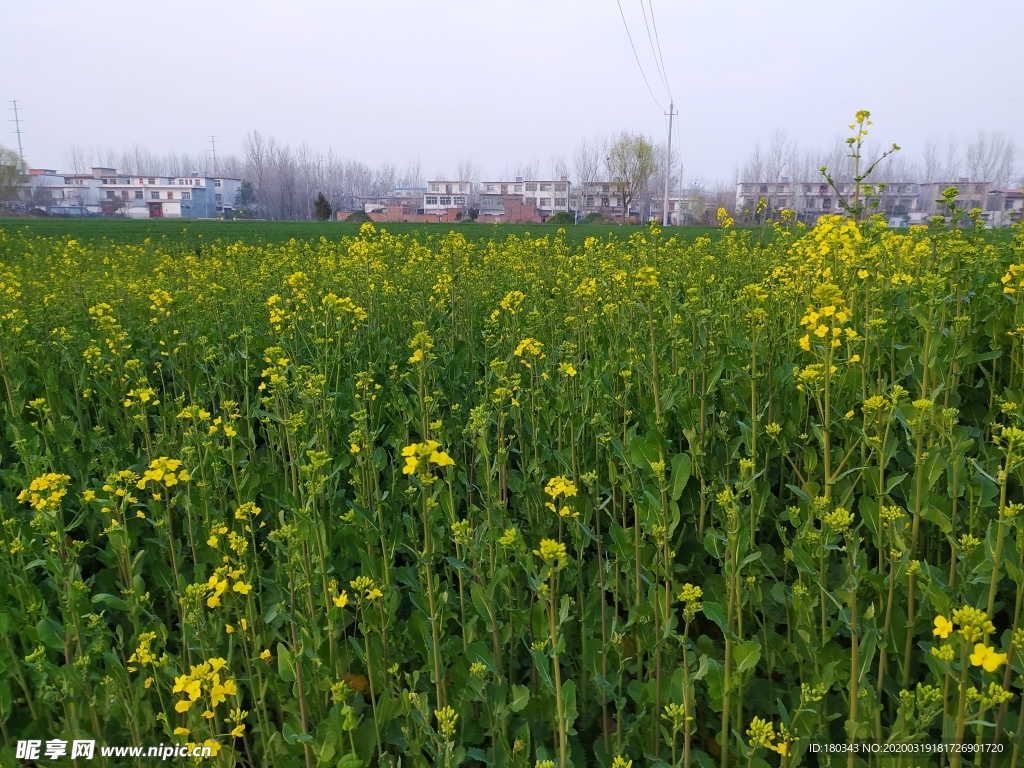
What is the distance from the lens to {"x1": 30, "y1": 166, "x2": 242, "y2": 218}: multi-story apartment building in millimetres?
108562

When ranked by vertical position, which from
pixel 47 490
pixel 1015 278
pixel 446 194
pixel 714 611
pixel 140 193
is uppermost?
pixel 140 193

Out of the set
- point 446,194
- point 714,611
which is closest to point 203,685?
point 714,611

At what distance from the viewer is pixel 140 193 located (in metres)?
123

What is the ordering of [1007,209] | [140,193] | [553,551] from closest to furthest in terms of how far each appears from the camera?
1. [553,551]
2. [1007,209]
3. [140,193]

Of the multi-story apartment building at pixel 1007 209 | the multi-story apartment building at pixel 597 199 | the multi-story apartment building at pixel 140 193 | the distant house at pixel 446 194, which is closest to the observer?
the multi-story apartment building at pixel 1007 209

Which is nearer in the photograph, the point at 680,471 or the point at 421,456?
the point at 421,456

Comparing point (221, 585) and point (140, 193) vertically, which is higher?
point (140, 193)

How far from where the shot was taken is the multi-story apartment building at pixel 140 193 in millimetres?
108562

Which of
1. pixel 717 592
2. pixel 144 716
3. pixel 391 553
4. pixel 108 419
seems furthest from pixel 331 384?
pixel 717 592

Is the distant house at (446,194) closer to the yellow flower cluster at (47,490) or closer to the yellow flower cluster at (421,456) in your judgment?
the yellow flower cluster at (47,490)

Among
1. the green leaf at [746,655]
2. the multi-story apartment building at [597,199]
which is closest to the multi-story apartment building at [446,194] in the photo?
the multi-story apartment building at [597,199]

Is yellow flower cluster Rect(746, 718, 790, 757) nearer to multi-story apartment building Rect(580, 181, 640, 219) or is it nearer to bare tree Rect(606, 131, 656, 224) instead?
bare tree Rect(606, 131, 656, 224)

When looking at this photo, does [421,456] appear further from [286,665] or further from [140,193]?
[140,193]

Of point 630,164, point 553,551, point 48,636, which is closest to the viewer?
point 553,551
